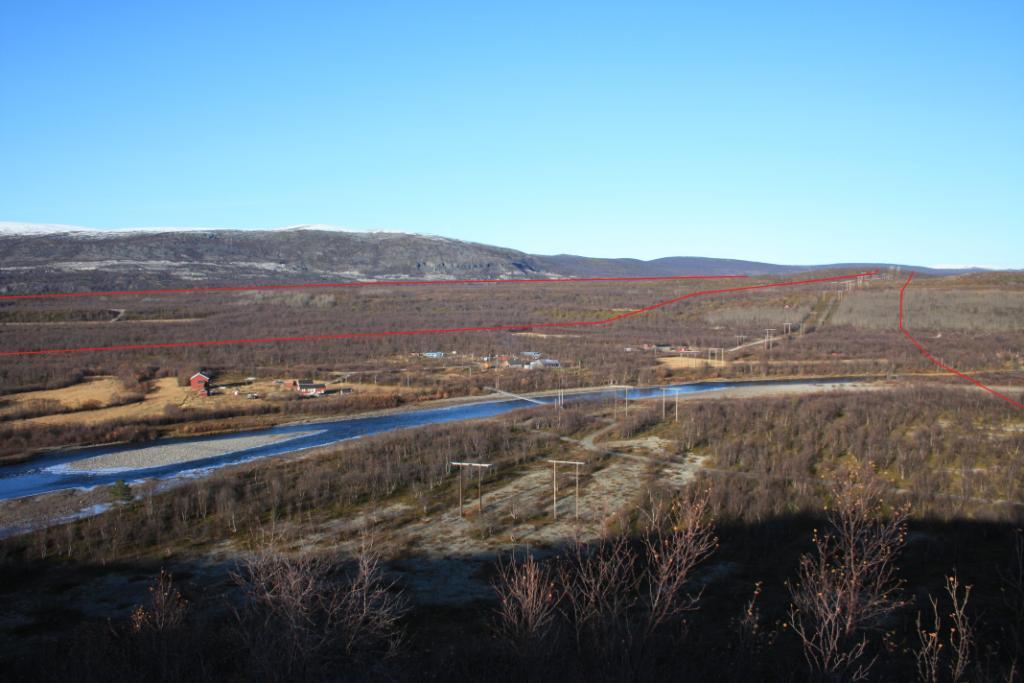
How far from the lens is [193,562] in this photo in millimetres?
9953

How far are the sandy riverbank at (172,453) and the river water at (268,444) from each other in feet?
0.48

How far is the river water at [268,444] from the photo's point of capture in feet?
48.1

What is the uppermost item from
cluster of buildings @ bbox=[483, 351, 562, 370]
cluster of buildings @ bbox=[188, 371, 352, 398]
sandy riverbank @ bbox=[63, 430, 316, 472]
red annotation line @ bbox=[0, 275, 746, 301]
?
red annotation line @ bbox=[0, 275, 746, 301]

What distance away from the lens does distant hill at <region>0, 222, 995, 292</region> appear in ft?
204

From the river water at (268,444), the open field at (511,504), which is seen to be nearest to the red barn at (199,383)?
the open field at (511,504)

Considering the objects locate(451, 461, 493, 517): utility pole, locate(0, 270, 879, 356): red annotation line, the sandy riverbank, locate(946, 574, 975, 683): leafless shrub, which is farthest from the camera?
locate(0, 270, 879, 356): red annotation line

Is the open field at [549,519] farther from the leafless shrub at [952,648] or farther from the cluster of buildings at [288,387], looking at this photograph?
the cluster of buildings at [288,387]

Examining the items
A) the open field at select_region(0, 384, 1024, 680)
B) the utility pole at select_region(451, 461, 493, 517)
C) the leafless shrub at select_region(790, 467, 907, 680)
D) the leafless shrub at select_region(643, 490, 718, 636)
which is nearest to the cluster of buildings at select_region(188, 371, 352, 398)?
the open field at select_region(0, 384, 1024, 680)

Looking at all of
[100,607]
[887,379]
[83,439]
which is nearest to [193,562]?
[100,607]

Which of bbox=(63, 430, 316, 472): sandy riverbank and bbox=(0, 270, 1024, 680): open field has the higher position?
bbox=(0, 270, 1024, 680): open field

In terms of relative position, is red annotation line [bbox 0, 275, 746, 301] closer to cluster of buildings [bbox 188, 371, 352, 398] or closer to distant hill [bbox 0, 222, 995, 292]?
distant hill [bbox 0, 222, 995, 292]

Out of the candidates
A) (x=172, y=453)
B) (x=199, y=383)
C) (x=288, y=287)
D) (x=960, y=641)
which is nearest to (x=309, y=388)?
(x=199, y=383)

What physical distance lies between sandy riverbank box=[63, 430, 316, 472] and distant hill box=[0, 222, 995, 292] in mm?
44156

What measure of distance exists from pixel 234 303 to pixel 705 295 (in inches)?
1405
